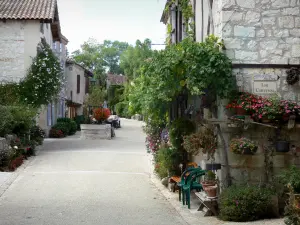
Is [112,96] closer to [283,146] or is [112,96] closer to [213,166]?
[213,166]

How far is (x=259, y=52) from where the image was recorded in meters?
9.20

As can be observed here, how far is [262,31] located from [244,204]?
11.0 feet

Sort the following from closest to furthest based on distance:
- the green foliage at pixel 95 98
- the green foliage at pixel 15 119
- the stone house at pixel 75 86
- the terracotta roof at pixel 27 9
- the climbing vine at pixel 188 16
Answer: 1. the climbing vine at pixel 188 16
2. the green foliage at pixel 15 119
3. the terracotta roof at pixel 27 9
4. the green foliage at pixel 95 98
5. the stone house at pixel 75 86

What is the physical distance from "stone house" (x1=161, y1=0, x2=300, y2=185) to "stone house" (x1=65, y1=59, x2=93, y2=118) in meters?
30.8

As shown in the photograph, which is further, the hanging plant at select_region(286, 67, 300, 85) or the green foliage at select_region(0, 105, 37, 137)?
the green foliage at select_region(0, 105, 37, 137)

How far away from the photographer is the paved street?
8859 millimetres

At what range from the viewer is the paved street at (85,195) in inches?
349

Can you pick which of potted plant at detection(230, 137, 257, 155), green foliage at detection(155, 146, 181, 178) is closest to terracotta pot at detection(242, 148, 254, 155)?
potted plant at detection(230, 137, 257, 155)

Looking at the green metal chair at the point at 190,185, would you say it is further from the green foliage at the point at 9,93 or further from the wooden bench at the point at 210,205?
the green foliage at the point at 9,93

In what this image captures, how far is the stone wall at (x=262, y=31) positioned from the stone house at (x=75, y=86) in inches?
1213

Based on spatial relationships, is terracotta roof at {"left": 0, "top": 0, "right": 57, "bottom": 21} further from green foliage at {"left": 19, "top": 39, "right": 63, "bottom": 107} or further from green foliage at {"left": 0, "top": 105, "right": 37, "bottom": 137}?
green foliage at {"left": 0, "top": 105, "right": 37, "bottom": 137}

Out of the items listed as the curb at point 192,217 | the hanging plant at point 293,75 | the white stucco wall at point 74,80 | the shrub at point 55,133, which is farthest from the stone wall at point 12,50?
the hanging plant at point 293,75

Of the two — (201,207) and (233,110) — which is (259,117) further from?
(201,207)

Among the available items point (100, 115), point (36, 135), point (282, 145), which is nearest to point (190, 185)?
point (282, 145)
